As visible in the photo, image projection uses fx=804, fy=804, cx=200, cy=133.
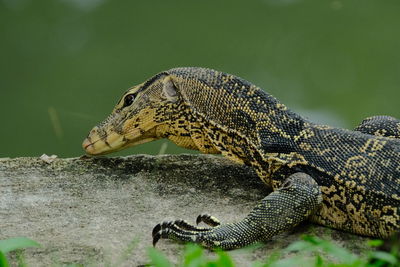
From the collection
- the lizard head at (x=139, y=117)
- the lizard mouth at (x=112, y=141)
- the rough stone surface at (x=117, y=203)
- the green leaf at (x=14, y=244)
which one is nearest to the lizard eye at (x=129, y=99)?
the lizard head at (x=139, y=117)

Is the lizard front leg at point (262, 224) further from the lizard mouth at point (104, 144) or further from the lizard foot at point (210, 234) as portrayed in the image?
the lizard mouth at point (104, 144)

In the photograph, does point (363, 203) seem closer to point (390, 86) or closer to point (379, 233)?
point (379, 233)

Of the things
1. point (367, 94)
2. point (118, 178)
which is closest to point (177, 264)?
point (118, 178)

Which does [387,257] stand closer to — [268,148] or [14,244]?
[14,244]

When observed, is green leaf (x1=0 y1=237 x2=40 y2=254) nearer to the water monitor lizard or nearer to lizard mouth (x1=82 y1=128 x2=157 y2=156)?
the water monitor lizard

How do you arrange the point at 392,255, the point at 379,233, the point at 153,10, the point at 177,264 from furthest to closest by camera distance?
the point at 153,10
the point at 379,233
the point at 177,264
the point at 392,255

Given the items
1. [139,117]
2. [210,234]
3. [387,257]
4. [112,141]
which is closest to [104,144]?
[112,141]
